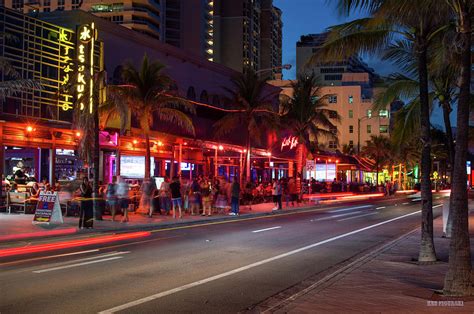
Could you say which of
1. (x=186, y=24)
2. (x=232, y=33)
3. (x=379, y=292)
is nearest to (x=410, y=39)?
(x=379, y=292)

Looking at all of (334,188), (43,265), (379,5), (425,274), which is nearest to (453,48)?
(379,5)

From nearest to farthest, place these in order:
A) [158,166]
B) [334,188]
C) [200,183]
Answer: [200,183]
[158,166]
[334,188]

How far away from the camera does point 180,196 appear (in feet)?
77.9

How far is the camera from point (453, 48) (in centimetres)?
968

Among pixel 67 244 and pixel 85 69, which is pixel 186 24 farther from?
pixel 67 244

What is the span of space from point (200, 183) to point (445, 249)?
50.6 feet

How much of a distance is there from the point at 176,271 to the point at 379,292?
166 inches

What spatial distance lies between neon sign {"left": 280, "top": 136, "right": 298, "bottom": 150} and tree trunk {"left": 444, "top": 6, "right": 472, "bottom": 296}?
106 feet

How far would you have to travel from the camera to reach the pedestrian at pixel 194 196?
25938 mm

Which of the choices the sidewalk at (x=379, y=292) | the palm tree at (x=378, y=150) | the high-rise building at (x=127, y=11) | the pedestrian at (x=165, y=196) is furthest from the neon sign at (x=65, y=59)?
the high-rise building at (x=127, y=11)

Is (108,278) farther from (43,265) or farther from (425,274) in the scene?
(425,274)

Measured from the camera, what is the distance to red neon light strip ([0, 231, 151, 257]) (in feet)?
45.9

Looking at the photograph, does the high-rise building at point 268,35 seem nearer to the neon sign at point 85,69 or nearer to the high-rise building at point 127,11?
the high-rise building at point 127,11

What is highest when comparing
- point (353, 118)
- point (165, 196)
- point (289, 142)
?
point (353, 118)
